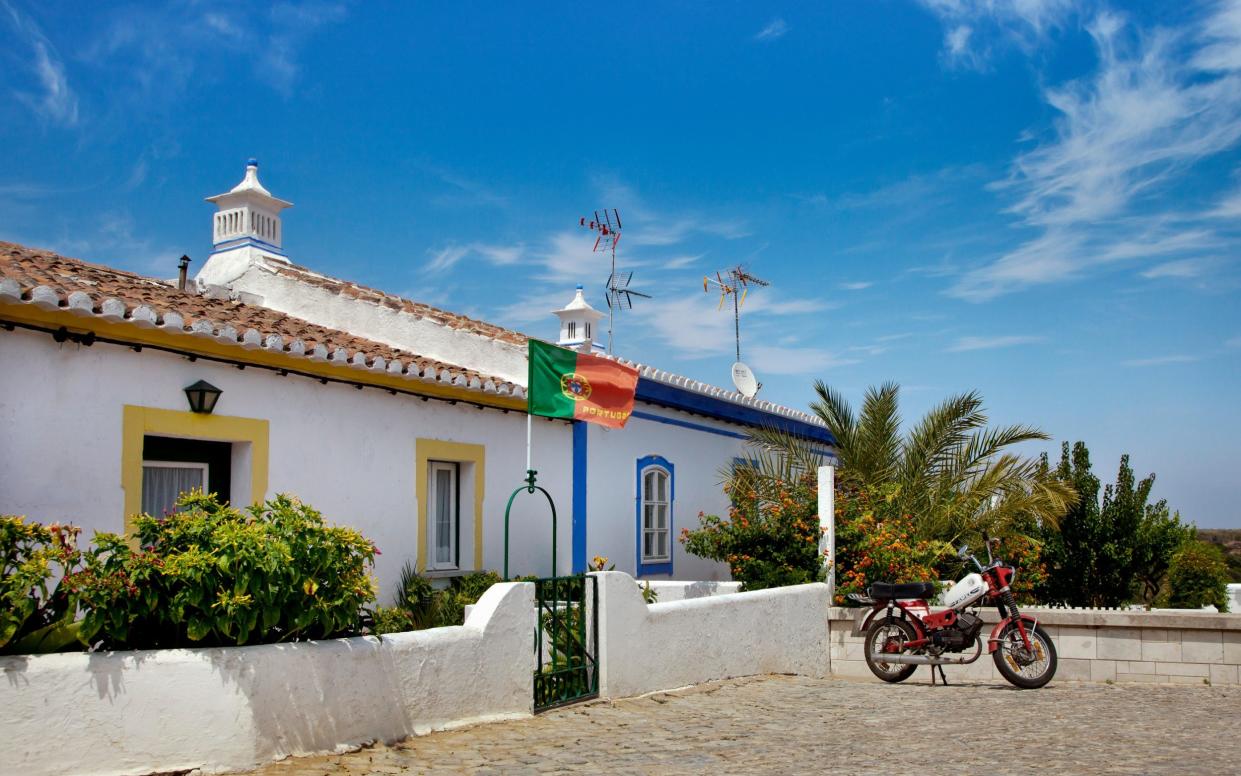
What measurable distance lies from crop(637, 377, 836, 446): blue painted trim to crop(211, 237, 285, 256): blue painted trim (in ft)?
17.5

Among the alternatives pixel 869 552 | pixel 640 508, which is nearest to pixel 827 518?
pixel 869 552

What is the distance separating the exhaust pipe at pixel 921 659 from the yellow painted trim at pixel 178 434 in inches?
242

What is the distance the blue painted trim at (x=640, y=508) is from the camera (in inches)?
586

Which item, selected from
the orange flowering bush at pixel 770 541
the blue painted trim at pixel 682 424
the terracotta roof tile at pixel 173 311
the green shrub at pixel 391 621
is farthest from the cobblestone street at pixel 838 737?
the blue painted trim at pixel 682 424

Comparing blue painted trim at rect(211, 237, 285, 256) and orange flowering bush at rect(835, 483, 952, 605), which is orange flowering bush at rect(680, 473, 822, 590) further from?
blue painted trim at rect(211, 237, 285, 256)

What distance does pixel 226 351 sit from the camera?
9242mm

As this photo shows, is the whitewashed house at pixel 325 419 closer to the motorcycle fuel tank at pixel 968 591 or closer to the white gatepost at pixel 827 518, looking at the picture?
the white gatepost at pixel 827 518

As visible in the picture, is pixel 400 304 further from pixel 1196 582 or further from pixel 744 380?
pixel 1196 582

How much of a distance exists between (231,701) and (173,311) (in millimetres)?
3624

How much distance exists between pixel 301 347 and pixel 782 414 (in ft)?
34.4

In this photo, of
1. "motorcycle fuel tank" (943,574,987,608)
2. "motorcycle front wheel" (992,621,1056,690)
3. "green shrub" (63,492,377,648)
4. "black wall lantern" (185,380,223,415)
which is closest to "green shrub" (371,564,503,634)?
"black wall lantern" (185,380,223,415)

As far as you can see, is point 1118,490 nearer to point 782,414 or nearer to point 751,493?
point 782,414

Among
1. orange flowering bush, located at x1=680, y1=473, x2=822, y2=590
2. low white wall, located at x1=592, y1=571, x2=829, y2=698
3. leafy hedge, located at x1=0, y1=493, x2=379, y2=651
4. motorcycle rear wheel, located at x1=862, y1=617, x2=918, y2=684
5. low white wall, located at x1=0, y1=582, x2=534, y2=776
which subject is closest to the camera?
low white wall, located at x1=0, y1=582, x2=534, y2=776

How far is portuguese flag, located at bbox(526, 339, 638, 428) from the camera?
36.7 ft
